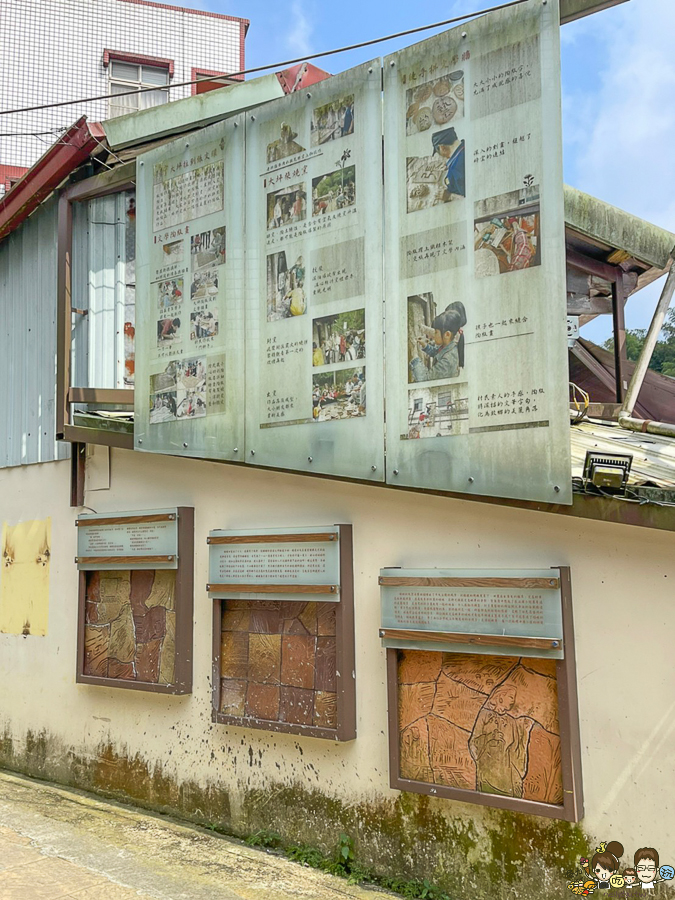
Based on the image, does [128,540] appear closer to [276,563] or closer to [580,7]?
[276,563]

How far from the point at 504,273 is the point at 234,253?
2.17 m

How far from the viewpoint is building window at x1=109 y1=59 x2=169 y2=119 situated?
1606 centimetres

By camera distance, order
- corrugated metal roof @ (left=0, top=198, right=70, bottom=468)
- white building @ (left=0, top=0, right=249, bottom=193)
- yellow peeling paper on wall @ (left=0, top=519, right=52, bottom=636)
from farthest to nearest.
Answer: white building @ (left=0, top=0, right=249, bottom=193), corrugated metal roof @ (left=0, top=198, right=70, bottom=468), yellow peeling paper on wall @ (left=0, top=519, right=52, bottom=636)

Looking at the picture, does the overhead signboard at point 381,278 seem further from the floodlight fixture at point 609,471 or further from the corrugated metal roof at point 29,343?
the corrugated metal roof at point 29,343

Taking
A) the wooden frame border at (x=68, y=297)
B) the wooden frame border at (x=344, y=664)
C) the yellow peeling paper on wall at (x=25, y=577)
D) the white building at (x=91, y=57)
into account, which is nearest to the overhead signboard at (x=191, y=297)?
the wooden frame border at (x=68, y=297)

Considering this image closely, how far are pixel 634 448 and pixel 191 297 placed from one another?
3.27 m

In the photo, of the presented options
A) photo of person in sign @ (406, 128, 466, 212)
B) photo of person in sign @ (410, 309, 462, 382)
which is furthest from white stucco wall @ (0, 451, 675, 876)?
photo of person in sign @ (406, 128, 466, 212)

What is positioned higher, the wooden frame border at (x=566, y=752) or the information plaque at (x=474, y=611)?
the information plaque at (x=474, y=611)

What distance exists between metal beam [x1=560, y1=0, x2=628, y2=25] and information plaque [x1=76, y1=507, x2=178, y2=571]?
4189 millimetres

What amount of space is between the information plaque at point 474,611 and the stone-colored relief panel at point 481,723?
0.13 meters

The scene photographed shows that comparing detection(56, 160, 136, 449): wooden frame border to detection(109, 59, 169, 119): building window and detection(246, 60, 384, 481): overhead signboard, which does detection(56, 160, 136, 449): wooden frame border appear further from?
detection(109, 59, 169, 119): building window

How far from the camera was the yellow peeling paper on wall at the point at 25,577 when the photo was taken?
7.74 meters

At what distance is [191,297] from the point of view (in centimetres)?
623

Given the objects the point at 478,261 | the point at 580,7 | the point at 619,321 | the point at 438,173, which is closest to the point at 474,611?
the point at 478,261
